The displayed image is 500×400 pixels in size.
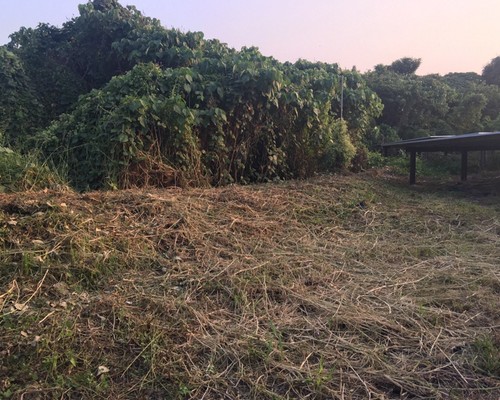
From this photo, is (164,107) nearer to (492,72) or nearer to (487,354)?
(487,354)

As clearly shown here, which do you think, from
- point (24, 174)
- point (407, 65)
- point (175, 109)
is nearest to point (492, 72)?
point (407, 65)

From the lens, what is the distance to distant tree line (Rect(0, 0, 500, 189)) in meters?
5.34

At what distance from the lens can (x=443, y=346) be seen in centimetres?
245

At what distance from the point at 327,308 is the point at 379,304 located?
14.7 inches

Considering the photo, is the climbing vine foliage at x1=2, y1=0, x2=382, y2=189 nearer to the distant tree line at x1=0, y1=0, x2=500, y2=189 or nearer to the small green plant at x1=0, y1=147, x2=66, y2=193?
the distant tree line at x1=0, y1=0, x2=500, y2=189

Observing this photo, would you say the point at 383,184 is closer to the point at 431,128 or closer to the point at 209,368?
the point at 209,368

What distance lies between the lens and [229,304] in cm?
289

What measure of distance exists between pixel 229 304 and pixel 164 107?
322 centimetres

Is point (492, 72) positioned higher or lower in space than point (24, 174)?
higher

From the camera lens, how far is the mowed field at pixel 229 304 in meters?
2.12

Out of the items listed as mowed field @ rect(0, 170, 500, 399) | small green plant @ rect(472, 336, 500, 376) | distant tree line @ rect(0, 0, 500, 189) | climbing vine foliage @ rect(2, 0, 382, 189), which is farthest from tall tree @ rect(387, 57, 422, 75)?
small green plant @ rect(472, 336, 500, 376)

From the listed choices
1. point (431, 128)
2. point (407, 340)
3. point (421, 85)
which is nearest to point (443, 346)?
point (407, 340)

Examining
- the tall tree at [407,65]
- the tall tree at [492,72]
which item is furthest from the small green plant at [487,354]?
the tall tree at [492,72]

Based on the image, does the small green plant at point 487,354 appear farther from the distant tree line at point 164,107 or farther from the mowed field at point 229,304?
the distant tree line at point 164,107
